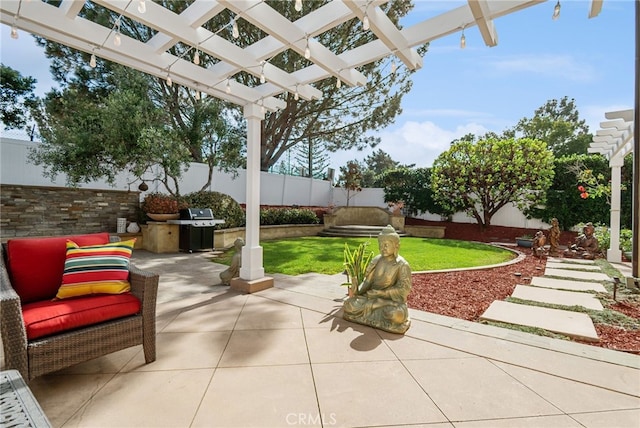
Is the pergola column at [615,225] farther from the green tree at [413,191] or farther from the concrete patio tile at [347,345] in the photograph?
the concrete patio tile at [347,345]

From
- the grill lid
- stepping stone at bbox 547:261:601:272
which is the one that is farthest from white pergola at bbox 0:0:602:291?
stepping stone at bbox 547:261:601:272

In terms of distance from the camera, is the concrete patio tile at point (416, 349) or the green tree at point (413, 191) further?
the green tree at point (413, 191)

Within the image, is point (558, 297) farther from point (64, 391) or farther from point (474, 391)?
point (64, 391)

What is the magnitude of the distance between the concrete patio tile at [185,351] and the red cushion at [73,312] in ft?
1.32

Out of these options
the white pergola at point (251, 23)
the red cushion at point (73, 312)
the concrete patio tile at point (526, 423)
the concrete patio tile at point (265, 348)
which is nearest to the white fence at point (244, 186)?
the white pergola at point (251, 23)

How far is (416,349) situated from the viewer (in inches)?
94.7

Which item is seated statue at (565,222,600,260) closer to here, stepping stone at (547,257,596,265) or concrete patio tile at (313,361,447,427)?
stepping stone at (547,257,596,265)

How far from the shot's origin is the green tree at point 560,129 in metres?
20.8

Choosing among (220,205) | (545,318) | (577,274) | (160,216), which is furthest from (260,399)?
(220,205)

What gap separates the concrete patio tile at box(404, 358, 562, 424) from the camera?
168 cm

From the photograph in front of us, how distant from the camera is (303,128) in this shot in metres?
11.9

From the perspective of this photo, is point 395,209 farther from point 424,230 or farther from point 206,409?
point 206,409

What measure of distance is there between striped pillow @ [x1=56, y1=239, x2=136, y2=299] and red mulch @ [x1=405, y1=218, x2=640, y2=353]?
3003 mm

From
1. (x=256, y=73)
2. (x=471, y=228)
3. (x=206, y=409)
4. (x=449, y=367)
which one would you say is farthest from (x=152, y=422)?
(x=471, y=228)
